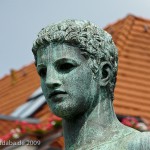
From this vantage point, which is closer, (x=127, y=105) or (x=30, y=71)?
(x=127, y=105)

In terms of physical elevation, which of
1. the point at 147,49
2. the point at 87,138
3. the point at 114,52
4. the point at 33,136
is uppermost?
the point at 147,49

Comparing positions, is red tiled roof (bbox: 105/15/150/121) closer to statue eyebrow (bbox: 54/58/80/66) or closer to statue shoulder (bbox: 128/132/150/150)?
statue eyebrow (bbox: 54/58/80/66)

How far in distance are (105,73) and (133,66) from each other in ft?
82.8

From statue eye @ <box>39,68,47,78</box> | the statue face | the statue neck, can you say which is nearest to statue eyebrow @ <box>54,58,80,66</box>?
the statue face

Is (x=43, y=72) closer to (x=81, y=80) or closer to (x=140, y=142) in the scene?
(x=81, y=80)

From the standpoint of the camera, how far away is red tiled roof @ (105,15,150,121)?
30.6 meters

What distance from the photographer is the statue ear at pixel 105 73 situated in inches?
313

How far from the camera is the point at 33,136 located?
1120 inches

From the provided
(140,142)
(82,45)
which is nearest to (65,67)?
(82,45)

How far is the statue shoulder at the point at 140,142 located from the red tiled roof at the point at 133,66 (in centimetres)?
2149

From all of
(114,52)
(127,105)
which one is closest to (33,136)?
(127,105)

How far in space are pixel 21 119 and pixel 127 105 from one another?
2.76m

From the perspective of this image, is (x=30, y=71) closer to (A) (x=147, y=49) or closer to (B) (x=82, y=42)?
(A) (x=147, y=49)

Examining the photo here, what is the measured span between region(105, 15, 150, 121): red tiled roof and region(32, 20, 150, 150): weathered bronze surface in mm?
21272
